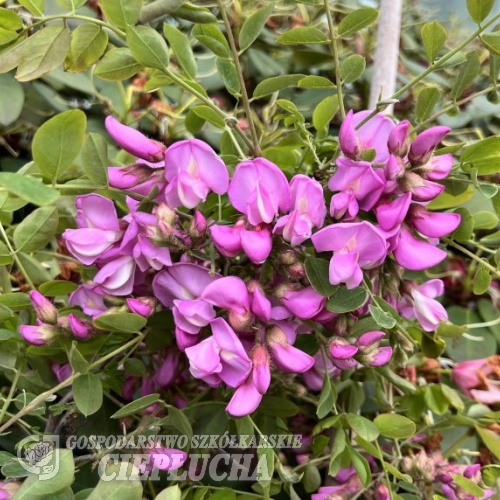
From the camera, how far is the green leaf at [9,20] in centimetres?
42

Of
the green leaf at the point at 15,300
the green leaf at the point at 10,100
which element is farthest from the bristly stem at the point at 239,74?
the green leaf at the point at 10,100

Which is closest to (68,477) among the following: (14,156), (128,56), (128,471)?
(128,471)

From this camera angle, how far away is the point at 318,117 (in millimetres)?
526

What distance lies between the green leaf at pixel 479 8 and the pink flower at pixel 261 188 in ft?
0.60

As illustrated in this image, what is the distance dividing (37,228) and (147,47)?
0.16 metres

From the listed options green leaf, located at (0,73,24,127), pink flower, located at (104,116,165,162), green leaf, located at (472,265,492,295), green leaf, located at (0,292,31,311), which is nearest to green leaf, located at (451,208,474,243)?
green leaf, located at (472,265,492,295)

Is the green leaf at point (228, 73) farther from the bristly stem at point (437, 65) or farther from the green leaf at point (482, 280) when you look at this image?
the green leaf at point (482, 280)

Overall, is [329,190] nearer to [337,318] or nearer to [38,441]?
[337,318]

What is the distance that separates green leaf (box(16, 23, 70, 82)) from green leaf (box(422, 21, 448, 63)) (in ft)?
0.86

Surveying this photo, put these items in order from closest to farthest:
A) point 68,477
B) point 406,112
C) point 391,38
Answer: point 68,477 < point 391,38 < point 406,112

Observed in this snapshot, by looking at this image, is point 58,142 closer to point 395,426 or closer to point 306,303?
point 306,303

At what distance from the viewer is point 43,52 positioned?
0.43 m

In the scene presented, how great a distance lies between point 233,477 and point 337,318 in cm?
19

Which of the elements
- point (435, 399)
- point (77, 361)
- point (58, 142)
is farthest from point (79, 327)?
point (435, 399)
